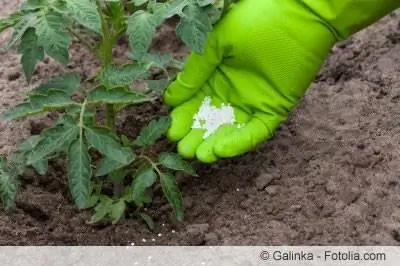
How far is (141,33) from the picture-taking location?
158 cm

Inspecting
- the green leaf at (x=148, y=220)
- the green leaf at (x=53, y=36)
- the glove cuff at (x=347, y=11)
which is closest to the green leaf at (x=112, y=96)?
the green leaf at (x=53, y=36)

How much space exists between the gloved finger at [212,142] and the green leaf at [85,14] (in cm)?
45

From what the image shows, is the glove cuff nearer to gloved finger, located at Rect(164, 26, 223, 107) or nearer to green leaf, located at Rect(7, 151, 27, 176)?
gloved finger, located at Rect(164, 26, 223, 107)

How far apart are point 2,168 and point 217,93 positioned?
0.60m

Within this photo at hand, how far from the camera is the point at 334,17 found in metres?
1.85

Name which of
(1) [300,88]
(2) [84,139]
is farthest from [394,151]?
(2) [84,139]

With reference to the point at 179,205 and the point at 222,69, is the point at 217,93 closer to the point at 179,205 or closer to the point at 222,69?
the point at 222,69

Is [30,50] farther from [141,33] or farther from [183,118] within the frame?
[183,118]

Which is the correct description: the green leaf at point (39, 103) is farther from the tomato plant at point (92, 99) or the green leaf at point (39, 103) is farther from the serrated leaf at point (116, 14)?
the serrated leaf at point (116, 14)

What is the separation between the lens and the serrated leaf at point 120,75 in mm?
1648

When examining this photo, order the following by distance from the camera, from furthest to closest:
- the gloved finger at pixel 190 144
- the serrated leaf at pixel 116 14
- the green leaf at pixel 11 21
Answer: the gloved finger at pixel 190 144
the serrated leaf at pixel 116 14
the green leaf at pixel 11 21

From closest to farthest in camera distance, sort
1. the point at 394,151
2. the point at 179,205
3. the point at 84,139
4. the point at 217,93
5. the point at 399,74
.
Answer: the point at 84,139 → the point at 179,205 → the point at 394,151 → the point at 217,93 → the point at 399,74

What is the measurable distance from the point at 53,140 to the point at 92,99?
0.44 feet

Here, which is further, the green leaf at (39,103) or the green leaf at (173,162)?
the green leaf at (173,162)
